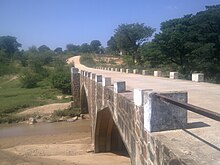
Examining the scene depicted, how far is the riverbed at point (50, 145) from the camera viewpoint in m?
17.9

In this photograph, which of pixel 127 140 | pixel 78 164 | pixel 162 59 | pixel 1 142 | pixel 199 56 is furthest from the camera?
pixel 162 59

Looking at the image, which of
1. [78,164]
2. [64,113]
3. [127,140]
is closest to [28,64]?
[64,113]

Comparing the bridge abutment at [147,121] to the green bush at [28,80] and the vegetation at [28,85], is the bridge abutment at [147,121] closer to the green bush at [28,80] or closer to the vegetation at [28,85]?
the vegetation at [28,85]

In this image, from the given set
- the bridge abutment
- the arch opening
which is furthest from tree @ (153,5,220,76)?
the bridge abutment

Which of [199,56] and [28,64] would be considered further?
[28,64]

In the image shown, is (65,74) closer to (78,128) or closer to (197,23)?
(78,128)

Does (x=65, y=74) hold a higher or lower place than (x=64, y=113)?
higher

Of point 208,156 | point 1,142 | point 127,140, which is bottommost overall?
point 1,142

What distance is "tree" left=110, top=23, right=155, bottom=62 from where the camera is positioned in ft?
185

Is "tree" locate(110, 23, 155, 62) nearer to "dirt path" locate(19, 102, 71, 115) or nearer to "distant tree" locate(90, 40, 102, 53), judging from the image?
"dirt path" locate(19, 102, 71, 115)

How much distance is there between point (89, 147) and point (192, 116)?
612 inches

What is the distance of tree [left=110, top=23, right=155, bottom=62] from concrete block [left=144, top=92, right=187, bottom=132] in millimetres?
50417

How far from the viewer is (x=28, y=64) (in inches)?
2608

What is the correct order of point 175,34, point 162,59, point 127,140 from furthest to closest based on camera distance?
point 162,59, point 175,34, point 127,140
